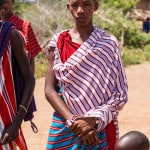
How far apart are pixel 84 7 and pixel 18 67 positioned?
1.68 ft

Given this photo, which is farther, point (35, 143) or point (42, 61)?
point (42, 61)

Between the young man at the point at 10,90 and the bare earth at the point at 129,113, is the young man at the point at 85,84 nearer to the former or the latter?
the young man at the point at 10,90

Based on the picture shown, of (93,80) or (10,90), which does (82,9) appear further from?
(10,90)

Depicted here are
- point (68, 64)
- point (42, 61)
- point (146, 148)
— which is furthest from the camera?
point (42, 61)

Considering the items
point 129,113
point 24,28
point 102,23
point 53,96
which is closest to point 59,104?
point 53,96

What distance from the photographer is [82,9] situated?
2.76 meters

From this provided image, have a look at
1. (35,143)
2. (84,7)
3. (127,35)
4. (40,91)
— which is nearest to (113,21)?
(127,35)

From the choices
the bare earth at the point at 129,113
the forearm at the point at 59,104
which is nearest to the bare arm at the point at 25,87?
the forearm at the point at 59,104

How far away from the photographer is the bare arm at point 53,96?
108 inches

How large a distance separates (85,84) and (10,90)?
0.44 meters

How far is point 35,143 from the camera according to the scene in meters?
5.98

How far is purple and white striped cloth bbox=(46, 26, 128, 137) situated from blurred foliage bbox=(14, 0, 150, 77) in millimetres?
8851

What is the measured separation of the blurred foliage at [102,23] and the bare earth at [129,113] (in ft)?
7.09

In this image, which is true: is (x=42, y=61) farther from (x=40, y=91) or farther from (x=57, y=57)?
(x=57, y=57)
